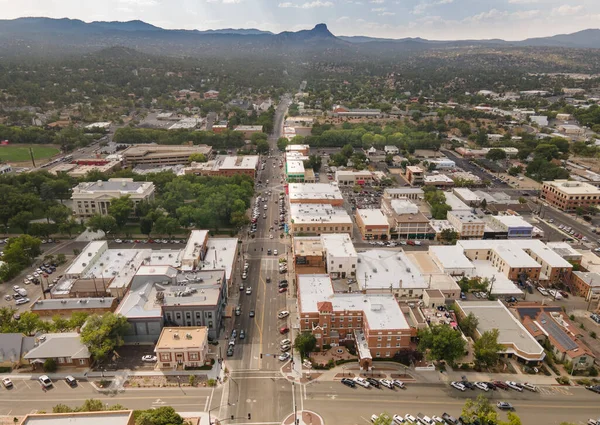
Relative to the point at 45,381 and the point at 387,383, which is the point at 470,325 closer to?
the point at 387,383

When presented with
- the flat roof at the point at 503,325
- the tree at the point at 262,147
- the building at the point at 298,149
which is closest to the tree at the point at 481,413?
the flat roof at the point at 503,325

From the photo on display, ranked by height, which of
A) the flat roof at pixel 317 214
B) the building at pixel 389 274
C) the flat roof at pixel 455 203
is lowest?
the building at pixel 389 274

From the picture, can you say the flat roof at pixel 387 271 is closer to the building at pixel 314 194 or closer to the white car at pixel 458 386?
the white car at pixel 458 386

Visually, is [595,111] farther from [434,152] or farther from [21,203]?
[21,203]

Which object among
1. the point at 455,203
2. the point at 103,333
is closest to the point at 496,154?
the point at 455,203

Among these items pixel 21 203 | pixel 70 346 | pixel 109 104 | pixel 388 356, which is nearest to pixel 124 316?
pixel 70 346

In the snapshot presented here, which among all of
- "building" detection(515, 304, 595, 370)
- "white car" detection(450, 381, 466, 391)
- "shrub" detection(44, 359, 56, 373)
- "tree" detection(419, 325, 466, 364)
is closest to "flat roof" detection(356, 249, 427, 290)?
"tree" detection(419, 325, 466, 364)
